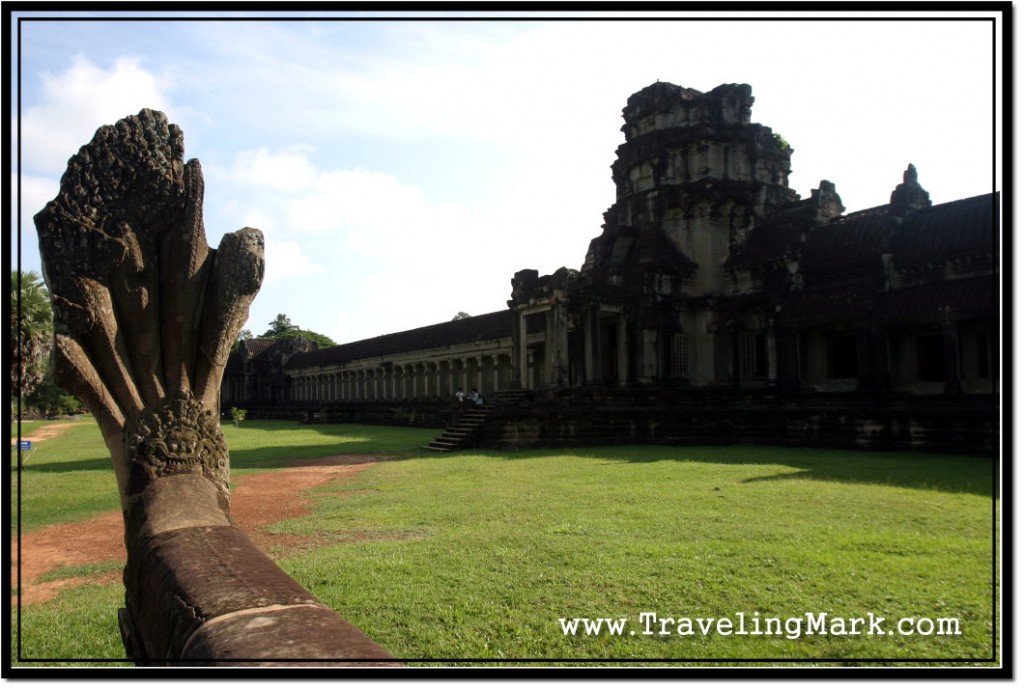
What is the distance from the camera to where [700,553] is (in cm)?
632

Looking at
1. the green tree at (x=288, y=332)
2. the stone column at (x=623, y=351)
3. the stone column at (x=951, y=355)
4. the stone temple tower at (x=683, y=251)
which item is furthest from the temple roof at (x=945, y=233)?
the green tree at (x=288, y=332)

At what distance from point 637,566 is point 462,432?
48.4ft

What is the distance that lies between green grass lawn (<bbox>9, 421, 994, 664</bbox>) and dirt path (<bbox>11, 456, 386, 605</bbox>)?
43 cm

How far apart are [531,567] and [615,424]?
50.4ft

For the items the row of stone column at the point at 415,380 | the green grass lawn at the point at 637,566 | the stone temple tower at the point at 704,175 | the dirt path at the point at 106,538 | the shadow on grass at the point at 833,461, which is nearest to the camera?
the green grass lawn at the point at 637,566

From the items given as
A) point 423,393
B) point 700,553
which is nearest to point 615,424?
point 700,553

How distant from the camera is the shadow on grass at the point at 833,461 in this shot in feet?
36.5

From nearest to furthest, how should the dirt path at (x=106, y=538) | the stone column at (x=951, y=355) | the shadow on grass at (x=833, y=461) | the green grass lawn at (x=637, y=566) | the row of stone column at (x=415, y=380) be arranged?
the green grass lawn at (x=637, y=566) < the dirt path at (x=106, y=538) < the shadow on grass at (x=833, y=461) < the stone column at (x=951, y=355) < the row of stone column at (x=415, y=380)

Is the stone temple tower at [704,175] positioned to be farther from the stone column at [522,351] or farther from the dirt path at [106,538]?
the dirt path at [106,538]

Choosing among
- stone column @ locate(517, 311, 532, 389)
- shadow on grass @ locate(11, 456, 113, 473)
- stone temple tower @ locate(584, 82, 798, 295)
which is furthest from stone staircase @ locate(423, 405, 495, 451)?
stone temple tower @ locate(584, 82, 798, 295)

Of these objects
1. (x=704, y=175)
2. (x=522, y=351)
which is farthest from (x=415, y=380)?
(x=704, y=175)

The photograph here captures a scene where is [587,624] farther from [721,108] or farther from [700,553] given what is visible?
[721,108]

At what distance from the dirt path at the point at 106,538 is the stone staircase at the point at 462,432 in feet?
21.5

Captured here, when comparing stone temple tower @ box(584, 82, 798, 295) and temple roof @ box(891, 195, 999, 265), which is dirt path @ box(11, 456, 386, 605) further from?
temple roof @ box(891, 195, 999, 265)
